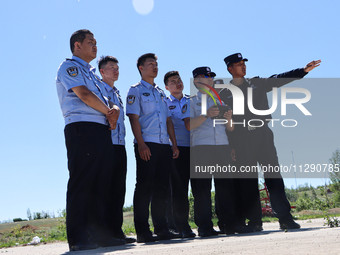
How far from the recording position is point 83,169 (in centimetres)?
330

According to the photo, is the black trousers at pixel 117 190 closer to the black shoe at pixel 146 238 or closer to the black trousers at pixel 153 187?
the black trousers at pixel 153 187

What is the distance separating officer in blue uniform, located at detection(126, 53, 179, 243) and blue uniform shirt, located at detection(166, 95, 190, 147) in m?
0.33

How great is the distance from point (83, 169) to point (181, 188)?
6.11ft

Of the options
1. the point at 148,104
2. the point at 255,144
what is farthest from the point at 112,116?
the point at 255,144

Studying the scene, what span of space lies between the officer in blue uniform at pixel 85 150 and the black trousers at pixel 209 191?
118cm

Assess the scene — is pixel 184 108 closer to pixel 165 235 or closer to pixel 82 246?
pixel 165 235

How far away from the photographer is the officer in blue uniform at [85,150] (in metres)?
3.25

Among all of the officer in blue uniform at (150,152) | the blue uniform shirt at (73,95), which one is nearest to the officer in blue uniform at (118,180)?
the officer in blue uniform at (150,152)

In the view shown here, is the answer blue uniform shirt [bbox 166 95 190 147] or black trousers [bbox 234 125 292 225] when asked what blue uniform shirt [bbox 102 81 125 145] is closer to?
blue uniform shirt [bbox 166 95 190 147]

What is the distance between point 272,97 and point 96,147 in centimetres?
284

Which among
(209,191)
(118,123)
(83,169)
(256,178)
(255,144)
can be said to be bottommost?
(209,191)

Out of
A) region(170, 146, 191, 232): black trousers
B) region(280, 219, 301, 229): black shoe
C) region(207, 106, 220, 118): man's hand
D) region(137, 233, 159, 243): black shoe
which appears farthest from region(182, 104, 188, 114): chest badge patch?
region(280, 219, 301, 229): black shoe

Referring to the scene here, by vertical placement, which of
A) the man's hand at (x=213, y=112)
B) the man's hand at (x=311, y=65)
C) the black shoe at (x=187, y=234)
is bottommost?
the black shoe at (x=187, y=234)

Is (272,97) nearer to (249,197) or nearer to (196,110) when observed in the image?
(196,110)
